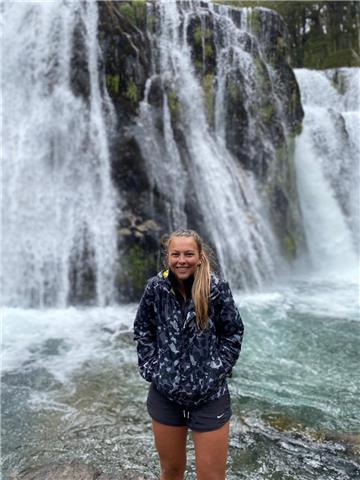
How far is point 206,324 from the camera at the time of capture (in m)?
2.79

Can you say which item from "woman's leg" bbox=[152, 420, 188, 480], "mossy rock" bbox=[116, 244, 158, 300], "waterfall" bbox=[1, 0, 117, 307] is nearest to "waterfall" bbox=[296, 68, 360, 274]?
"mossy rock" bbox=[116, 244, 158, 300]

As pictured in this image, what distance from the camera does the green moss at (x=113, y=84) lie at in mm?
11805

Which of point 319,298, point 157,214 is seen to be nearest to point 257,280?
point 319,298

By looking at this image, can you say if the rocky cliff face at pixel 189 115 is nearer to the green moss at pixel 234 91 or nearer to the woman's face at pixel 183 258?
the green moss at pixel 234 91

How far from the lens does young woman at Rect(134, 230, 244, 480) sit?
9.11 feet

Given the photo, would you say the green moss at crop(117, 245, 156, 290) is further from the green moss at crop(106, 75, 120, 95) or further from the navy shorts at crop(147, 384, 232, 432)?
the navy shorts at crop(147, 384, 232, 432)

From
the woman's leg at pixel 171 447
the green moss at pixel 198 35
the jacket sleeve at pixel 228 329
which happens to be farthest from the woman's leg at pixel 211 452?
the green moss at pixel 198 35

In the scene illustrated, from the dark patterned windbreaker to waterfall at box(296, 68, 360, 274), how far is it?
41.6 ft

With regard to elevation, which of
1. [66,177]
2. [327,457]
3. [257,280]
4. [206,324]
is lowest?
[327,457]

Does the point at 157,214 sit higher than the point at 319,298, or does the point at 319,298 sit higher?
the point at 157,214

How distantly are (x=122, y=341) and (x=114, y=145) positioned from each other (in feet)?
17.0

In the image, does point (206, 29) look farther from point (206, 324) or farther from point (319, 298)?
point (206, 324)

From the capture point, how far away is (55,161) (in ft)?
37.6

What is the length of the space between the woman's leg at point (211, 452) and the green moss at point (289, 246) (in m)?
11.3
